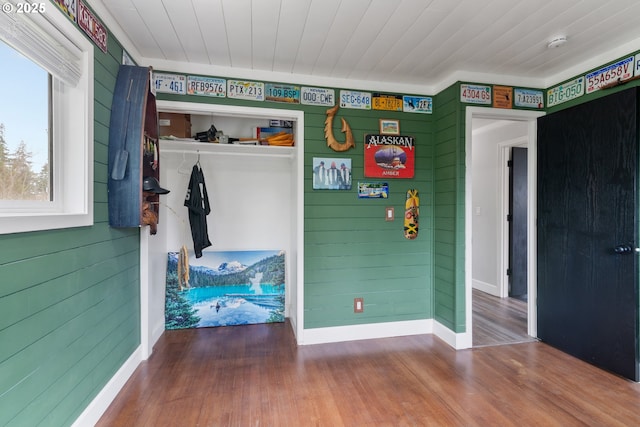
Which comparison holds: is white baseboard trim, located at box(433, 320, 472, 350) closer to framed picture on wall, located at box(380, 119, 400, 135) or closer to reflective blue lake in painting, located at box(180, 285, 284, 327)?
reflective blue lake in painting, located at box(180, 285, 284, 327)

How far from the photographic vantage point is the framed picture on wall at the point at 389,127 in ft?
9.75

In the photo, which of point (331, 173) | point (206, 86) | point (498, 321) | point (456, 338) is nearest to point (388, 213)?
point (331, 173)

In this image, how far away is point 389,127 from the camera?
2.98 m

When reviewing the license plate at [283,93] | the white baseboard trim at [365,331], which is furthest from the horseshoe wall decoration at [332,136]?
the white baseboard trim at [365,331]

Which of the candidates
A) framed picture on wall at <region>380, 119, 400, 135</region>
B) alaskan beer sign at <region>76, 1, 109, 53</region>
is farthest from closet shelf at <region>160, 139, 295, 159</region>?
alaskan beer sign at <region>76, 1, 109, 53</region>

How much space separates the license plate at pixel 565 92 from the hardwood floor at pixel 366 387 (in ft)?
7.44

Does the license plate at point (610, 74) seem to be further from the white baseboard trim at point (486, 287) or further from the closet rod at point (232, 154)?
the white baseboard trim at point (486, 287)

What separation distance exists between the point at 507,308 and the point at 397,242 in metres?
2.03

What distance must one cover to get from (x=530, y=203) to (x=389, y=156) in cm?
147

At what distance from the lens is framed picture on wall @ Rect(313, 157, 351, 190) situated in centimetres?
284

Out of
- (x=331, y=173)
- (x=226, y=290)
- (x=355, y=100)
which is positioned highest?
(x=355, y=100)

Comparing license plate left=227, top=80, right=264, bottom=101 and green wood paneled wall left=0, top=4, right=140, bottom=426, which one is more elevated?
license plate left=227, top=80, right=264, bottom=101

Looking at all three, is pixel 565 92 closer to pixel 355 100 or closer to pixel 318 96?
pixel 355 100

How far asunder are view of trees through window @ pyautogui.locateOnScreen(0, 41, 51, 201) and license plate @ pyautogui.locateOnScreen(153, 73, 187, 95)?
1119 millimetres
